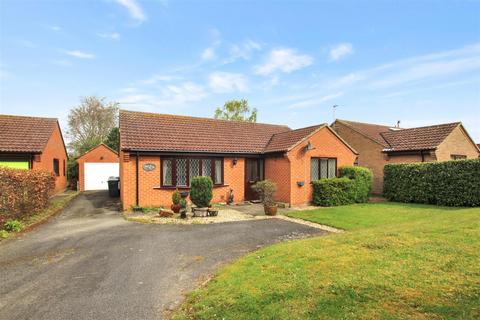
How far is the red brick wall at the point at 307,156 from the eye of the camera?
16016 mm

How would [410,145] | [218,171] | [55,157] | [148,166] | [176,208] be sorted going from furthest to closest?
[55,157], [410,145], [218,171], [148,166], [176,208]

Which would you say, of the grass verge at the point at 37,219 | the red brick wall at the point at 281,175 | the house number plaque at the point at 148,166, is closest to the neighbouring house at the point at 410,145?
the red brick wall at the point at 281,175

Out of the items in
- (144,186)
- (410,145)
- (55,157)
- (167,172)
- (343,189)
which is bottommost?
(343,189)

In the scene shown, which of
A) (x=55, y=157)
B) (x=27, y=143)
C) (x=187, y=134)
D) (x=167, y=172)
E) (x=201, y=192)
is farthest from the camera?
(x=55, y=157)

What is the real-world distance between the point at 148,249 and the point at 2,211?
5.98 m

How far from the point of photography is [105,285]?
18.0 ft

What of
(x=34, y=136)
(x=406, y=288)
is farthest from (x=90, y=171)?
(x=406, y=288)

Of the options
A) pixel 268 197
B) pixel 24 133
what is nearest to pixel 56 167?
pixel 24 133

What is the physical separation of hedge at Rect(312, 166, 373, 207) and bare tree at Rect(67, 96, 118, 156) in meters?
34.7

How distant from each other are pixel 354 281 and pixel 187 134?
46.6ft

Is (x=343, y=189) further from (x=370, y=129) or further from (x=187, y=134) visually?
(x=370, y=129)

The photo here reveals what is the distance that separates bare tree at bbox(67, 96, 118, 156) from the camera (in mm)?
41438

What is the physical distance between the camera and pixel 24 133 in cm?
1941

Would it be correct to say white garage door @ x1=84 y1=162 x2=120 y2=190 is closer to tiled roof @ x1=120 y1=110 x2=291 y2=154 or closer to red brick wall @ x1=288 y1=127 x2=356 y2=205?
tiled roof @ x1=120 y1=110 x2=291 y2=154
